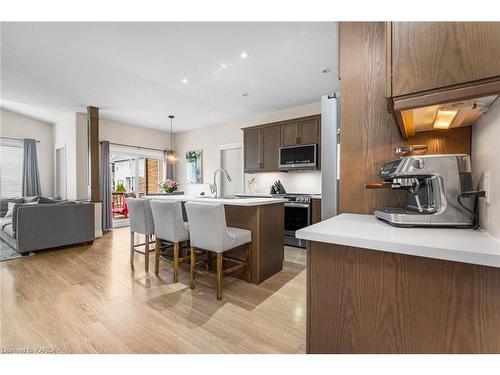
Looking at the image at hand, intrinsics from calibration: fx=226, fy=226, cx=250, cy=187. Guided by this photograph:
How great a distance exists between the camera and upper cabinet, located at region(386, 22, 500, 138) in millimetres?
758

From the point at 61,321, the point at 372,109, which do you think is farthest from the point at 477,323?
the point at 61,321

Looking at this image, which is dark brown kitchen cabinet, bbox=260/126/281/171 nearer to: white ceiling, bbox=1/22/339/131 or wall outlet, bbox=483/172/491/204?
white ceiling, bbox=1/22/339/131

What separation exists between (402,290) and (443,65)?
32.6 inches

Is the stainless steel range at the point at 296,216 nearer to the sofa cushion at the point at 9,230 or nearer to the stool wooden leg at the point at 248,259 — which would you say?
the stool wooden leg at the point at 248,259

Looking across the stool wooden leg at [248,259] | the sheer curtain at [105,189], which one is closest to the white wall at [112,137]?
the sheer curtain at [105,189]

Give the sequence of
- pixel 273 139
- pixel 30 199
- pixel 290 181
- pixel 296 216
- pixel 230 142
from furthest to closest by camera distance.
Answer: pixel 230 142 < pixel 30 199 < pixel 290 181 < pixel 273 139 < pixel 296 216

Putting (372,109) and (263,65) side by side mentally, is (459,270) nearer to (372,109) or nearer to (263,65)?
(372,109)

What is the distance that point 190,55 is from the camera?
105 inches

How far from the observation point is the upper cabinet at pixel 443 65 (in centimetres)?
76

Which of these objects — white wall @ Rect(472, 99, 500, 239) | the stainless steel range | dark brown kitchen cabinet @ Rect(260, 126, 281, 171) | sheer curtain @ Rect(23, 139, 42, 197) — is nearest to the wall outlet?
white wall @ Rect(472, 99, 500, 239)

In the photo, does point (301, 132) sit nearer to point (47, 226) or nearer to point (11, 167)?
point (47, 226)

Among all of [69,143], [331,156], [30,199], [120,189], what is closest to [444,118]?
[331,156]

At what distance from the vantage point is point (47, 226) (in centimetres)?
356

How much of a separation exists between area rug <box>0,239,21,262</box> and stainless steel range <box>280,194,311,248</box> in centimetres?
417
